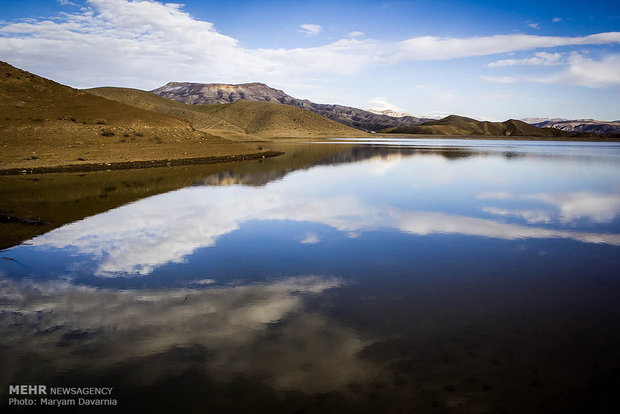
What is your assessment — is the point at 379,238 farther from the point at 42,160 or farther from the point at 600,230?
the point at 42,160

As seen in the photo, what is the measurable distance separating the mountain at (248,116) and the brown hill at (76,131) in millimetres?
69725

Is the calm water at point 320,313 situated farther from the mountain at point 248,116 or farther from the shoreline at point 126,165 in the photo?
the mountain at point 248,116

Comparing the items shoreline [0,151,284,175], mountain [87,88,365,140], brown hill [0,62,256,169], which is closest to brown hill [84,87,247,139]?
mountain [87,88,365,140]

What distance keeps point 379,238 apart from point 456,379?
5745 millimetres

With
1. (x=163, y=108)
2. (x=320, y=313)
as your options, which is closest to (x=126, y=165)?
(x=320, y=313)

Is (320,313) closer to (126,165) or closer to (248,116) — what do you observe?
(126,165)

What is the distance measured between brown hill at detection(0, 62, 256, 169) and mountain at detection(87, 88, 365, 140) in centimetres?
6973

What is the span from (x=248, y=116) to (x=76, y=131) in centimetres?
12357

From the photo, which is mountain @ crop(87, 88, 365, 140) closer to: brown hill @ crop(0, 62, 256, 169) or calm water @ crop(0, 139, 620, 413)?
brown hill @ crop(0, 62, 256, 169)

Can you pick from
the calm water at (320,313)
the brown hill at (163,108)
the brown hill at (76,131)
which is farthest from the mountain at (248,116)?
the calm water at (320,313)

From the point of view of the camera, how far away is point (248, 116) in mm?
151875

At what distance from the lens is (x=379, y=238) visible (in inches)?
389

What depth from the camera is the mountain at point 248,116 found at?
11562 cm

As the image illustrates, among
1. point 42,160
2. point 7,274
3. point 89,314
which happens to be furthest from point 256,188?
point 42,160
